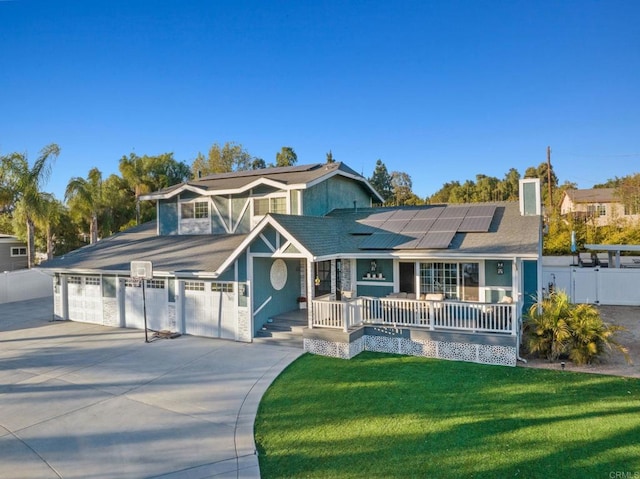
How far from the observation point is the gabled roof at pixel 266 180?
48.8 feet

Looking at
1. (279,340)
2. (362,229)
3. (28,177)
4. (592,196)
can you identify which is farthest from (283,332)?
(592,196)

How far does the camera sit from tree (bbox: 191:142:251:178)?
45156 millimetres

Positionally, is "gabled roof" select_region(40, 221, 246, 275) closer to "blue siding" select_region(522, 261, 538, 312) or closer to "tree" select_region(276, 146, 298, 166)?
"blue siding" select_region(522, 261, 538, 312)

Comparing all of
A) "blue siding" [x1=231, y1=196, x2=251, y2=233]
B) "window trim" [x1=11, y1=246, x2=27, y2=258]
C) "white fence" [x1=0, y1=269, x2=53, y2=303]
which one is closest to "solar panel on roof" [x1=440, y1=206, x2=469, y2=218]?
"blue siding" [x1=231, y1=196, x2=251, y2=233]

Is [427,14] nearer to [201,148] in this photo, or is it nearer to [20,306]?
[20,306]

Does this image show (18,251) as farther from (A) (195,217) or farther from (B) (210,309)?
(B) (210,309)

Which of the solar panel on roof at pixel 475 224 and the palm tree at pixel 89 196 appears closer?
the solar panel on roof at pixel 475 224

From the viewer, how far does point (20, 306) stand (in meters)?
19.7

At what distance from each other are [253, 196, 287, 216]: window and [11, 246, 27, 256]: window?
88.7ft

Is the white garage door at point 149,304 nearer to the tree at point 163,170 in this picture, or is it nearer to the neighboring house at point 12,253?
the neighboring house at point 12,253

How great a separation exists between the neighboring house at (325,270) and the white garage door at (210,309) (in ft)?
0.13

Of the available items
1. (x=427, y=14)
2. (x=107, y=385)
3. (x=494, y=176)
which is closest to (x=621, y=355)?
(x=107, y=385)

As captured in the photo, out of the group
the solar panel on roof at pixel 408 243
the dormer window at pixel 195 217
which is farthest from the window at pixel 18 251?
the solar panel on roof at pixel 408 243

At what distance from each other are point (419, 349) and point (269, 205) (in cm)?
810
